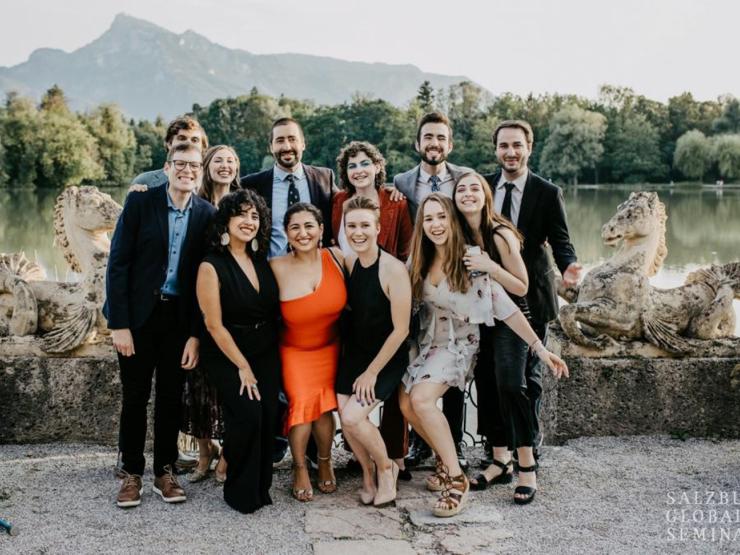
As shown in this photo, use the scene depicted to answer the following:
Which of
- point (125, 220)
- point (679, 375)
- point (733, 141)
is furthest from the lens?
point (733, 141)

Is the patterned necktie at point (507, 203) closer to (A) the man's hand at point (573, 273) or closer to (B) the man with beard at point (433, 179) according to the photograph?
(B) the man with beard at point (433, 179)

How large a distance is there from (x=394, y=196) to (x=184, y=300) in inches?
46.2

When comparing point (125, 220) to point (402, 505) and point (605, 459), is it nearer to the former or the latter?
point (402, 505)

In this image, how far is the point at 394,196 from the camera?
154 inches

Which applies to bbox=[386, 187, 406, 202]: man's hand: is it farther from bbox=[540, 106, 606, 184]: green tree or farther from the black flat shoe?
bbox=[540, 106, 606, 184]: green tree

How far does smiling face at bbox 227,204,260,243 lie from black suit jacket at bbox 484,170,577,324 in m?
1.35

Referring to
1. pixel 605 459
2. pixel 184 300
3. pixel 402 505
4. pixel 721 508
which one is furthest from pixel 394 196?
pixel 721 508

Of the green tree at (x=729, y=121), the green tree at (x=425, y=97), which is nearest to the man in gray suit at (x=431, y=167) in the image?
the green tree at (x=729, y=121)

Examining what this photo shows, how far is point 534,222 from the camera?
389 centimetres

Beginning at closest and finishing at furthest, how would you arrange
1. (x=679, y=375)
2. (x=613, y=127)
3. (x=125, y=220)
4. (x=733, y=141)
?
1. (x=125, y=220)
2. (x=679, y=375)
3. (x=733, y=141)
4. (x=613, y=127)

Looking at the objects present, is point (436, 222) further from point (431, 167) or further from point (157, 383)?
point (157, 383)

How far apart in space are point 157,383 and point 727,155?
39.1 meters

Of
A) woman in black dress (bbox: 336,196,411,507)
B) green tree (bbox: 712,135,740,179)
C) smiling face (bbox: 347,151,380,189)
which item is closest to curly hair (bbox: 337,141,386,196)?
smiling face (bbox: 347,151,380,189)

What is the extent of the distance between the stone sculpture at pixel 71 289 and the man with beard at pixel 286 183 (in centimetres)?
100
